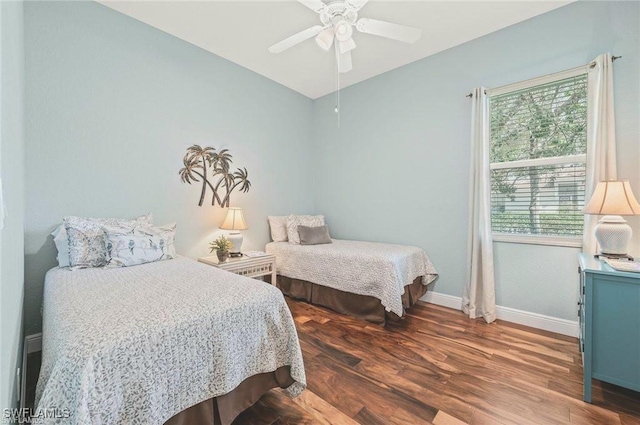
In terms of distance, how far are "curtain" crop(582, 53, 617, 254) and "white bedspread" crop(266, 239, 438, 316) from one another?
54.6 inches

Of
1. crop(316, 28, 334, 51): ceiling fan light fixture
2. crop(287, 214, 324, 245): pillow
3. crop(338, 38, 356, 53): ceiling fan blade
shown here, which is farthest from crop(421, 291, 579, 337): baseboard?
crop(316, 28, 334, 51): ceiling fan light fixture

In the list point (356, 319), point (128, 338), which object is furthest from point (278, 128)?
point (128, 338)

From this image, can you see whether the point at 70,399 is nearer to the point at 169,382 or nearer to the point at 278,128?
the point at 169,382

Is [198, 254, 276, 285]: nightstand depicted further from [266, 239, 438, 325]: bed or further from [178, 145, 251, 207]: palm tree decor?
[178, 145, 251, 207]: palm tree decor

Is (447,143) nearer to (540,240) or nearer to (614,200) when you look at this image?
(540,240)

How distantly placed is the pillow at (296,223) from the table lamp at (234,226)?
70 cm

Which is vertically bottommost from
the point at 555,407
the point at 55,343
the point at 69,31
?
the point at 555,407

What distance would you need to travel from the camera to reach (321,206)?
4.27m

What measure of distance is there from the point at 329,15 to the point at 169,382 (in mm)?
2343

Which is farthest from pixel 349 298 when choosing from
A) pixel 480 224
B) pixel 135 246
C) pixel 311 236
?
pixel 135 246

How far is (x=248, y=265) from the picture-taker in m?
2.91

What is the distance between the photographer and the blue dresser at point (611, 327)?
4.85ft

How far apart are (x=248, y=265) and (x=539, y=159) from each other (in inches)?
119

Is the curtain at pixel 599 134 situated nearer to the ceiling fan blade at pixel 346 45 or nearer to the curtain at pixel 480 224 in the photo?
the curtain at pixel 480 224
